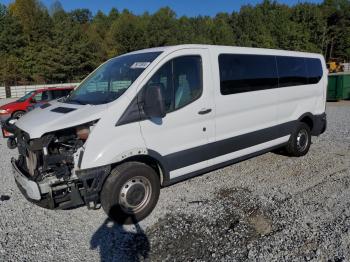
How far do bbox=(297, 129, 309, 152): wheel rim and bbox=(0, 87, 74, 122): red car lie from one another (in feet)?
32.6

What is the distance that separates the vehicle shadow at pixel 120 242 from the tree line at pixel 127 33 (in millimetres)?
44111

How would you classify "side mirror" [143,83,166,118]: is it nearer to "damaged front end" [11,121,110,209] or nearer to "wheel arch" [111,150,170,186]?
"wheel arch" [111,150,170,186]

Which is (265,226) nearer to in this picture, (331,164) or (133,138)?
(133,138)

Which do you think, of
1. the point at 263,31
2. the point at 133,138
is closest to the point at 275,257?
the point at 133,138

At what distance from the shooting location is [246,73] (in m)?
5.30

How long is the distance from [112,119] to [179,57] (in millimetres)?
1349

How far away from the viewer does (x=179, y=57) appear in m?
4.47

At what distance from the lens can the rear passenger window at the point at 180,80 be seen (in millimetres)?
4273

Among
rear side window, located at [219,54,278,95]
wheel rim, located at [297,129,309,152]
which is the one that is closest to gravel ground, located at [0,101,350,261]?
wheel rim, located at [297,129,309,152]

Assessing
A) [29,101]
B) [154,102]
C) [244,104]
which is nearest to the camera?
[154,102]

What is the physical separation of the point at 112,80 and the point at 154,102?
3.15 feet

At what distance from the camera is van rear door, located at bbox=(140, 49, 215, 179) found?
4.24 m

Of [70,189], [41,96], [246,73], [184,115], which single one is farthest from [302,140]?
[41,96]

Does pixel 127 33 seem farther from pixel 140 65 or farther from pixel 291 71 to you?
pixel 140 65
